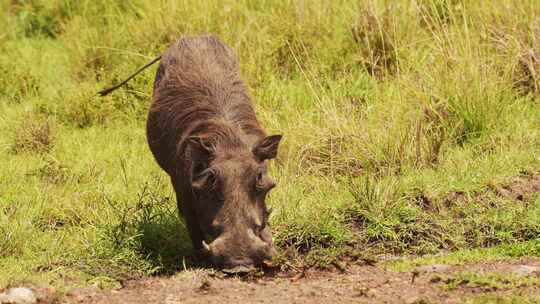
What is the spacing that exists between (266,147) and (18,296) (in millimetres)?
1323

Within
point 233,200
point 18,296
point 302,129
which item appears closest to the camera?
point 18,296

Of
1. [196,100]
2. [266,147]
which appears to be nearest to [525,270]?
[266,147]

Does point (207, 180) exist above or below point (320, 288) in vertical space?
above

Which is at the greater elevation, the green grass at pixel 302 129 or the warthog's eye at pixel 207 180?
the warthog's eye at pixel 207 180

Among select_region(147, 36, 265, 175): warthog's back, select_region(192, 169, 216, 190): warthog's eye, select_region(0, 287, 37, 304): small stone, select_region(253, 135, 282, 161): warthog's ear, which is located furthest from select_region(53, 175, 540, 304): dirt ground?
select_region(147, 36, 265, 175): warthog's back

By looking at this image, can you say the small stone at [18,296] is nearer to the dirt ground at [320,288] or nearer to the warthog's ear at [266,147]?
the dirt ground at [320,288]

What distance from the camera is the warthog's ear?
205 inches

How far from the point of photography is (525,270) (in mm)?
5172

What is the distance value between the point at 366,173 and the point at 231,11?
294 cm

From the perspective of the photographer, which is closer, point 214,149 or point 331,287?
point 331,287

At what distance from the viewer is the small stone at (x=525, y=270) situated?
16.8ft

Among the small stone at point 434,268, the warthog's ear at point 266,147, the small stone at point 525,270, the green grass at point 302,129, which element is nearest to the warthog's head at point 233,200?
the warthog's ear at point 266,147

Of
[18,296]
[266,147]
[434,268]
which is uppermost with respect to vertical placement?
[266,147]

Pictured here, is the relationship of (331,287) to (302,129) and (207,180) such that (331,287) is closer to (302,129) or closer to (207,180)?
(207,180)
